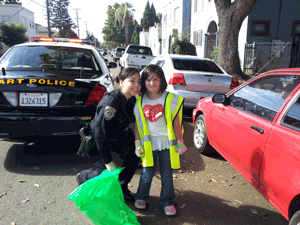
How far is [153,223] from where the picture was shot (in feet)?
9.12

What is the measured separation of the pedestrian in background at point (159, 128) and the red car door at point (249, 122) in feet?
2.56

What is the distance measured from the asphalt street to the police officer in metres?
0.42

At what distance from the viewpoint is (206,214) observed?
296 centimetres

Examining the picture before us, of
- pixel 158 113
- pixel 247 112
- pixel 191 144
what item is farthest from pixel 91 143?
pixel 191 144

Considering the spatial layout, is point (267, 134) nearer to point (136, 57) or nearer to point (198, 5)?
point (136, 57)

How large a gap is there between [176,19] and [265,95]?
30.6 meters

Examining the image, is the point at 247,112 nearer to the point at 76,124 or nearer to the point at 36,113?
the point at 76,124

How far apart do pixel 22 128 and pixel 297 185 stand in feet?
11.1

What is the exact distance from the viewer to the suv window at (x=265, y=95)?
2.82m

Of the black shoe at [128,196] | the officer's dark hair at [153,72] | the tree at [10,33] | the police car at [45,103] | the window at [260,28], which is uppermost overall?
the tree at [10,33]

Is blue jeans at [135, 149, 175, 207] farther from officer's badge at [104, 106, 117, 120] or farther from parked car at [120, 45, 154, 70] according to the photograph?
parked car at [120, 45, 154, 70]

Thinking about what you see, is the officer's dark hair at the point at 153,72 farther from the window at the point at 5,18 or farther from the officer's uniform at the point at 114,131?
the window at the point at 5,18

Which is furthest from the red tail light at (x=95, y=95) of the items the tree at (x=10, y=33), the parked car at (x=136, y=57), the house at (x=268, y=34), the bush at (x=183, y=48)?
the tree at (x=10, y=33)

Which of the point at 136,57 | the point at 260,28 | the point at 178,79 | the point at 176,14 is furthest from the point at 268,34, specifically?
the point at 176,14
